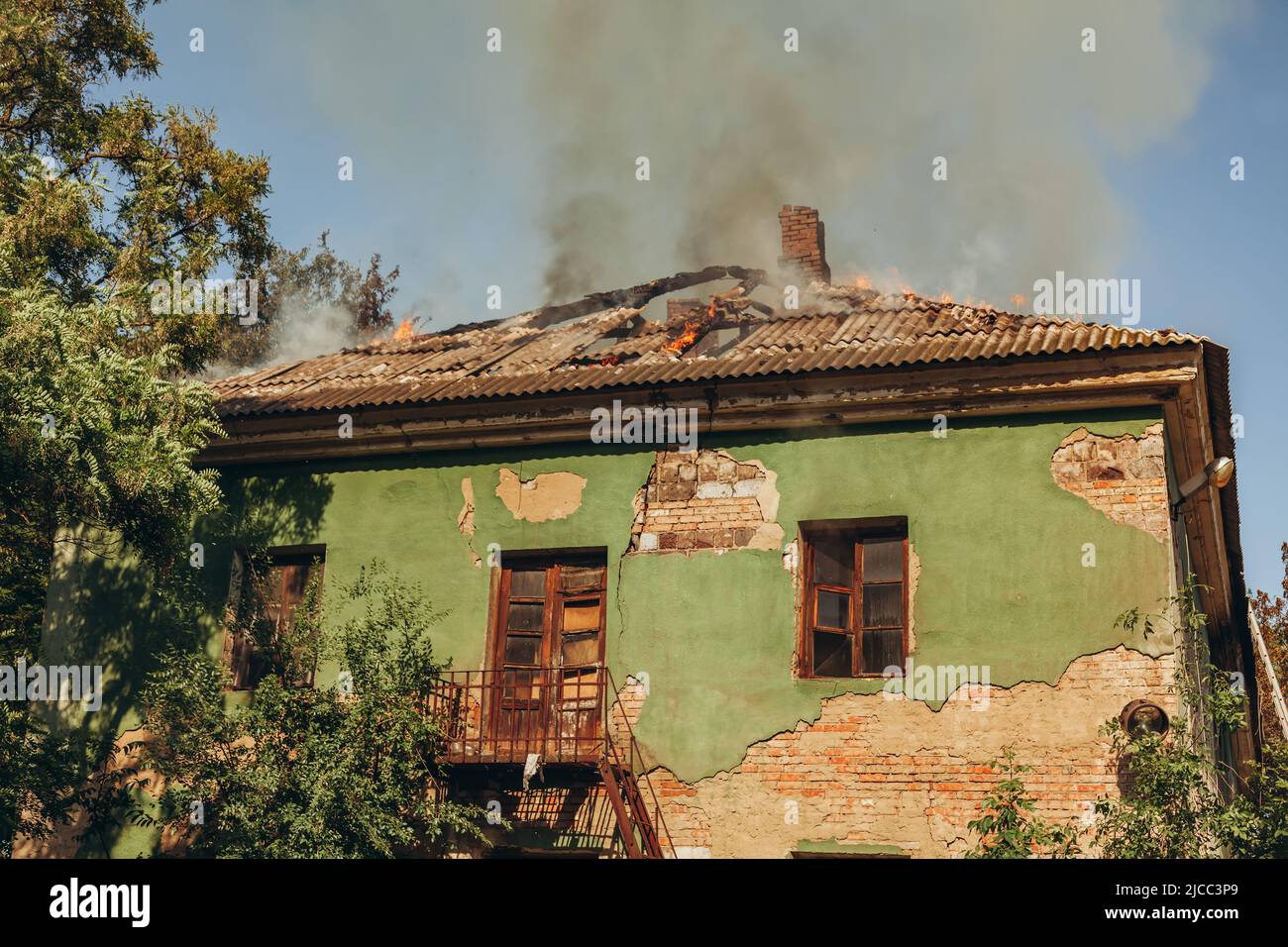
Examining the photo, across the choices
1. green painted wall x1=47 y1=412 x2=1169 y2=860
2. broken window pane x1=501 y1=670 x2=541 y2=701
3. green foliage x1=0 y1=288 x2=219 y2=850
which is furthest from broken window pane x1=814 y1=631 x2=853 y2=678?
green foliage x1=0 y1=288 x2=219 y2=850

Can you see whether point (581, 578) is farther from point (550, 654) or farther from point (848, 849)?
point (848, 849)

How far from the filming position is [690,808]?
1219 cm

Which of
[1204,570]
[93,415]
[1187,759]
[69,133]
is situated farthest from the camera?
[1204,570]

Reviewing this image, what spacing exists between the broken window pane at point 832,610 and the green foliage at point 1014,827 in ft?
5.89

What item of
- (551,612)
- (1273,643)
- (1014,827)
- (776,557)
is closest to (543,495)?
(551,612)

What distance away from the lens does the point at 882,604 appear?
488 inches

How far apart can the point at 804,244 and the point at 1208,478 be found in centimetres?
621

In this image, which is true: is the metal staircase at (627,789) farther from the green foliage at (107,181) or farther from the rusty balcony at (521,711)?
the green foliage at (107,181)

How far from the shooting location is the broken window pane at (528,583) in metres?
13.5

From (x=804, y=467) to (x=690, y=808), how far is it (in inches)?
121

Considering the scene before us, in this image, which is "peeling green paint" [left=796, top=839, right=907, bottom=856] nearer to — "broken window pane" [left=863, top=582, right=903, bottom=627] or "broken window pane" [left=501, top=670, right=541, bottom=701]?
"broken window pane" [left=863, top=582, right=903, bottom=627]
